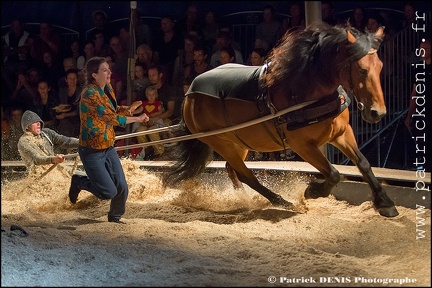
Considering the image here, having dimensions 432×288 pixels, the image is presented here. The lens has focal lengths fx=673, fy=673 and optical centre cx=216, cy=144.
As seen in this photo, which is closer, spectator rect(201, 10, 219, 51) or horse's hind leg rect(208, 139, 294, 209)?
horse's hind leg rect(208, 139, 294, 209)

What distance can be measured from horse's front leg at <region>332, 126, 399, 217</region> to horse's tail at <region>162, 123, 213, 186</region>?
1.41 meters

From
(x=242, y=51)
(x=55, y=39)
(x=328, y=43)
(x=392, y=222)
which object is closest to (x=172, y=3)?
(x=242, y=51)

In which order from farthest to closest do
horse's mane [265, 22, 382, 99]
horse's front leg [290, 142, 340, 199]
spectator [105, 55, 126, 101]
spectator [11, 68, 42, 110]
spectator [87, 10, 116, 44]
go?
1. spectator [105, 55, 126, 101]
2. spectator [87, 10, 116, 44]
3. spectator [11, 68, 42, 110]
4. horse's front leg [290, 142, 340, 199]
5. horse's mane [265, 22, 382, 99]

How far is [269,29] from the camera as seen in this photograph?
633 centimetres

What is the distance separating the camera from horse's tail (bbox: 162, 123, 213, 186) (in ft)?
20.4

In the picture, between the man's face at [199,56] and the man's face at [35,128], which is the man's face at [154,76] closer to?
the man's face at [199,56]

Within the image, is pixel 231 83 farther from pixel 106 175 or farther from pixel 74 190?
pixel 74 190

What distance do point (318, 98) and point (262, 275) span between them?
1.93 metres

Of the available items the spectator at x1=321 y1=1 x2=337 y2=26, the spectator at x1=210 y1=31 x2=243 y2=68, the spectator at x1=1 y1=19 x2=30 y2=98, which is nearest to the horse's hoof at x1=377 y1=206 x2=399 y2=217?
the spectator at x1=321 y1=1 x2=337 y2=26

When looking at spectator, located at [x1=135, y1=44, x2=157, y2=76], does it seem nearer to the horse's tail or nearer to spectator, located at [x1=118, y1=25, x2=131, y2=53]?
spectator, located at [x1=118, y1=25, x2=131, y2=53]

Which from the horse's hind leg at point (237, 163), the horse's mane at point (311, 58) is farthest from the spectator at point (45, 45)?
the horse's mane at point (311, 58)

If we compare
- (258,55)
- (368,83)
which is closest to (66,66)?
(258,55)

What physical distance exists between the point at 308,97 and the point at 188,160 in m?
1.63

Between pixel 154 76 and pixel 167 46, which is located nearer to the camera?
pixel 154 76
